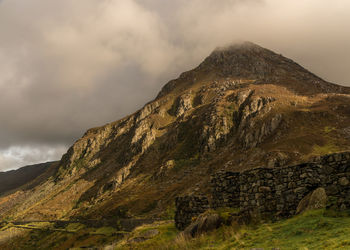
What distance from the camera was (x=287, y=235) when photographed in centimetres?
958

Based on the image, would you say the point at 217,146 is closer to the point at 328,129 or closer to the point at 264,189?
the point at 328,129

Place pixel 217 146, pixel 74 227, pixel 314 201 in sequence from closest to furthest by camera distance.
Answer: pixel 314 201
pixel 74 227
pixel 217 146

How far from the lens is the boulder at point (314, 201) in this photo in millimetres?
10920

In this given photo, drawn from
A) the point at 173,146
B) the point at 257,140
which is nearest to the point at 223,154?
→ the point at 257,140

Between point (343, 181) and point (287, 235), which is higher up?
point (343, 181)

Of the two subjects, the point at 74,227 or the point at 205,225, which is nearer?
the point at 205,225

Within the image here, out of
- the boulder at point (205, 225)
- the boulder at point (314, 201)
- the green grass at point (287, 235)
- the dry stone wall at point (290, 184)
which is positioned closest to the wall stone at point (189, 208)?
the dry stone wall at point (290, 184)

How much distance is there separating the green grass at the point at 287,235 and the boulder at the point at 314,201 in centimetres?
56

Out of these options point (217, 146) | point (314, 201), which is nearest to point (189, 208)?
point (314, 201)

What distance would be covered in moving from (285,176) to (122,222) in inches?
3496

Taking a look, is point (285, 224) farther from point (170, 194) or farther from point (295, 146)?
point (170, 194)

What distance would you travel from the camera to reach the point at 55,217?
16312cm

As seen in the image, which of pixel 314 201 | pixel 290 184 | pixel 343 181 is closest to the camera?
pixel 343 181

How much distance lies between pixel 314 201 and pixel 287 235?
256 cm
